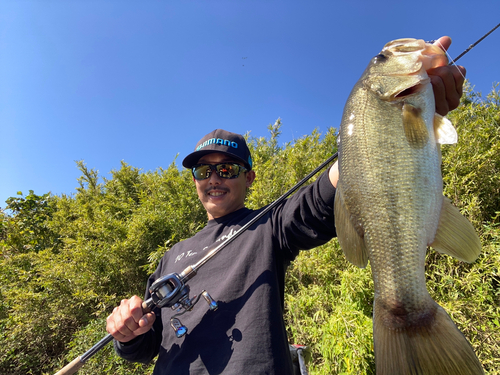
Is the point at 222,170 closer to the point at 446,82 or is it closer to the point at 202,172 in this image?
the point at 202,172

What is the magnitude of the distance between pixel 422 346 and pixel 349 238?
47 centimetres

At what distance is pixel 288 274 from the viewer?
4801 mm

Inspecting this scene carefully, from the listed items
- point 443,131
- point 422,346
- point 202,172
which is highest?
point 202,172

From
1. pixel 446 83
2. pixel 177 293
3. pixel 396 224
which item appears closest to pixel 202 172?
pixel 177 293

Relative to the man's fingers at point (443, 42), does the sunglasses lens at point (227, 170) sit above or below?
above

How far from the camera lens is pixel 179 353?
1517mm

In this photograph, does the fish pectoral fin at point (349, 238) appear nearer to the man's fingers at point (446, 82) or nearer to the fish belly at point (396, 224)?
the fish belly at point (396, 224)

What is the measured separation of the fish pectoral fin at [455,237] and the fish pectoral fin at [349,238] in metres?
0.30

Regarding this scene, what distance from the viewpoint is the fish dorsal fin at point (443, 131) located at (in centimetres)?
108

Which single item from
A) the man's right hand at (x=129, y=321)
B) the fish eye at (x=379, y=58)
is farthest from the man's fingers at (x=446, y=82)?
the man's right hand at (x=129, y=321)

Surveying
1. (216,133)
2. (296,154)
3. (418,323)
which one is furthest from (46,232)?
(418,323)

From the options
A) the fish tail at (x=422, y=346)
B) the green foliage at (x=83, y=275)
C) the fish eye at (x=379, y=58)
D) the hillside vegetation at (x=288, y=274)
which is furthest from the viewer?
the green foliage at (x=83, y=275)

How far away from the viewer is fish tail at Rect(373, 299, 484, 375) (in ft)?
2.91

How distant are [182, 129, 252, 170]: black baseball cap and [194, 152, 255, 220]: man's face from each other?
0.26 ft
